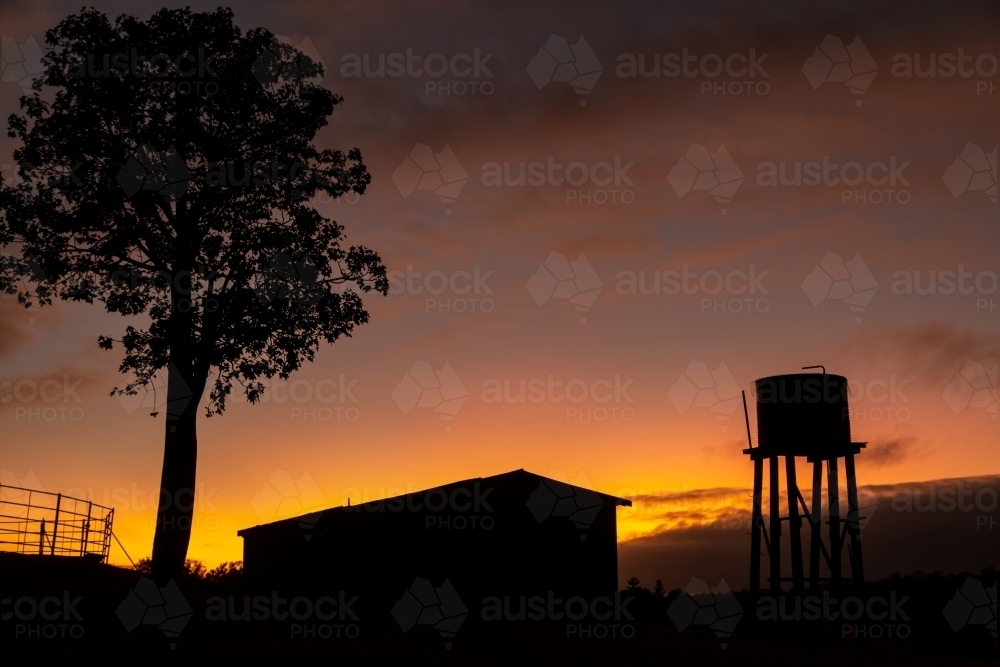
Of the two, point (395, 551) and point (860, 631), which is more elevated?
point (395, 551)

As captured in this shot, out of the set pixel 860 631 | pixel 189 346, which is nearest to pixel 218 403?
pixel 189 346

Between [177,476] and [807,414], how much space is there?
17.6 metres

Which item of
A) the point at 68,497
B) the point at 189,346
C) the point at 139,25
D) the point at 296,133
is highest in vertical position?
the point at 139,25

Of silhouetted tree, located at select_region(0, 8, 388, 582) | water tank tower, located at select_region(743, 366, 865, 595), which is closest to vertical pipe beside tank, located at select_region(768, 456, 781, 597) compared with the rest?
water tank tower, located at select_region(743, 366, 865, 595)

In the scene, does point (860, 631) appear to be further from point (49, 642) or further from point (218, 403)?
point (49, 642)

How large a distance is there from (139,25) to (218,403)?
401 inches

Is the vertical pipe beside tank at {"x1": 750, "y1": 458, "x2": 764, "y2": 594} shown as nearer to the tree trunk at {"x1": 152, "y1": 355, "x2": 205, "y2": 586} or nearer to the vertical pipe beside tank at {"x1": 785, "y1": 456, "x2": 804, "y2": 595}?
the vertical pipe beside tank at {"x1": 785, "y1": 456, "x2": 804, "y2": 595}

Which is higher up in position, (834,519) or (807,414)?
(807,414)

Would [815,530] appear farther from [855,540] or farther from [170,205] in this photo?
[170,205]

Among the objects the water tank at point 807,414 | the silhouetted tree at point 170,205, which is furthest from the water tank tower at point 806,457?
the silhouetted tree at point 170,205

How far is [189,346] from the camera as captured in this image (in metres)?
26.6

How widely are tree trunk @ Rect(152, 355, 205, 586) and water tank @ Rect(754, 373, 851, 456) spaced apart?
1632cm

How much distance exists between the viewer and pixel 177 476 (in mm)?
25953

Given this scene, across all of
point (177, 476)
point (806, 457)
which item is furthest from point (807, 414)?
Answer: point (177, 476)
